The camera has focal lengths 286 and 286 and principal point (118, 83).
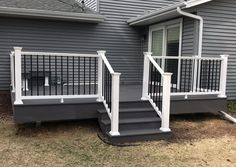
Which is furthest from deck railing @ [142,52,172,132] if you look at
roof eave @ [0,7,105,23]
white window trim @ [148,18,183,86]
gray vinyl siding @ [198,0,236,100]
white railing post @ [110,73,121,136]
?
roof eave @ [0,7,105,23]

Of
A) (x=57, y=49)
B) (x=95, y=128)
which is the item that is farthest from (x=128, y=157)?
(x=57, y=49)

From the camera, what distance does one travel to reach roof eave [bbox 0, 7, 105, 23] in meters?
8.20

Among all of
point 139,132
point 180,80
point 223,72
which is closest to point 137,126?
point 139,132

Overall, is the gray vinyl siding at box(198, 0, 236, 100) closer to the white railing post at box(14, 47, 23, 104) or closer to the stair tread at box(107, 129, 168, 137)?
the stair tread at box(107, 129, 168, 137)

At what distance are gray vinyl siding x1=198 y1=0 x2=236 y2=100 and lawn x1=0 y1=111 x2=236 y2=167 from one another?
7.43 ft

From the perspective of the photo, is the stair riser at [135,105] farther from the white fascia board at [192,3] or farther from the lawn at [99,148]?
the white fascia board at [192,3]

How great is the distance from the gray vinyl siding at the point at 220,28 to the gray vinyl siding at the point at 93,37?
3115mm

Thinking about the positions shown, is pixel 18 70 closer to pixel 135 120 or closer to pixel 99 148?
pixel 99 148

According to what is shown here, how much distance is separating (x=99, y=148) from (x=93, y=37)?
5547 millimetres

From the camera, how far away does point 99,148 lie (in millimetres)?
4906

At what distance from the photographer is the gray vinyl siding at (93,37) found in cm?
888

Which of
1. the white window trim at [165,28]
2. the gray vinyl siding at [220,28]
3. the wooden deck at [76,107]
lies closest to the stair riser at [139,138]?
the wooden deck at [76,107]

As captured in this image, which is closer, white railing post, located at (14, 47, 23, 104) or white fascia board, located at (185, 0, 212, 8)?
white railing post, located at (14, 47, 23, 104)

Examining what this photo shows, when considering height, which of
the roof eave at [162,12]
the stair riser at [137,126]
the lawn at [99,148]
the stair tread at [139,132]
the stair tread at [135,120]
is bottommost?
the lawn at [99,148]
